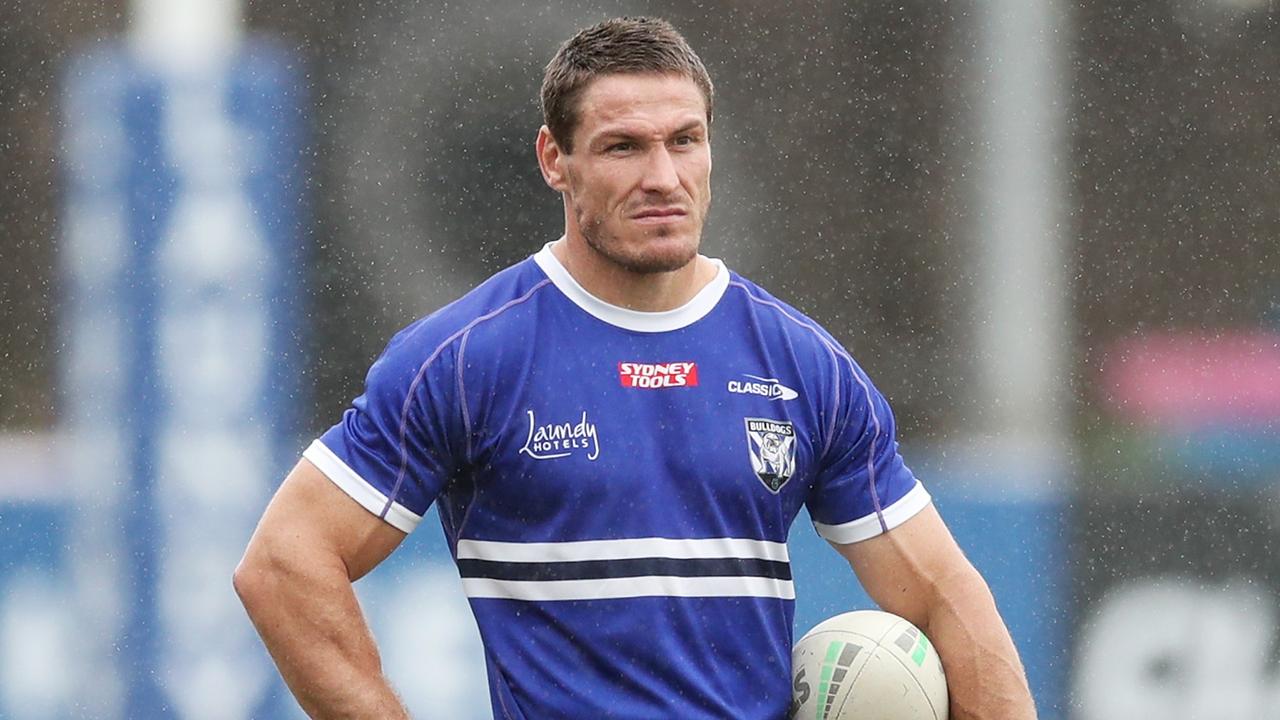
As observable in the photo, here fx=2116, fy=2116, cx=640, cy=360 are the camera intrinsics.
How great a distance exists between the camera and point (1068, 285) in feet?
28.5

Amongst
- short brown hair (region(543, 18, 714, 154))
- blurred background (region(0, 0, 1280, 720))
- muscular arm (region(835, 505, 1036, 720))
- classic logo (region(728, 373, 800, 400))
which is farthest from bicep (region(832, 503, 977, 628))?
blurred background (region(0, 0, 1280, 720))

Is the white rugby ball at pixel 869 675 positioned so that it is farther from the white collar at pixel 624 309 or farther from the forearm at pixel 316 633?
the forearm at pixel 316 633

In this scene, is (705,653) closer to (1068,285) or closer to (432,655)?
(432,655)

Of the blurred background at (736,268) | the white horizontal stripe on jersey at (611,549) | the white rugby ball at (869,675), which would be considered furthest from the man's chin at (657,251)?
the blurred background at (736,268)

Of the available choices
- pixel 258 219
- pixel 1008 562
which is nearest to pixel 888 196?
pixel 1008 562

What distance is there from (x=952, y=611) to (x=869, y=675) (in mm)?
207

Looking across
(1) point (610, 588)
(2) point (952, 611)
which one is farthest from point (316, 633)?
(2) point (952, 611)

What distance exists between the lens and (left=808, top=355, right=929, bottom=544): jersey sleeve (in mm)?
3389

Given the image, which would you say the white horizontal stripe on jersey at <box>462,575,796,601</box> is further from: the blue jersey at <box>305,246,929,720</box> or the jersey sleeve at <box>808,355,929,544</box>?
the jersey sleeve at <box>808,355,929,544</box>

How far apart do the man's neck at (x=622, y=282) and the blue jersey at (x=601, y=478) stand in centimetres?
2

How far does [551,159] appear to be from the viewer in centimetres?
342

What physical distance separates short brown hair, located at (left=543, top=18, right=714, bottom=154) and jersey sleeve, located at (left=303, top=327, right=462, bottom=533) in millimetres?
446

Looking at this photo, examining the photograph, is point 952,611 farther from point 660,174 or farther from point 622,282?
point 660,174

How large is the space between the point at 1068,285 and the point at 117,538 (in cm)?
394
